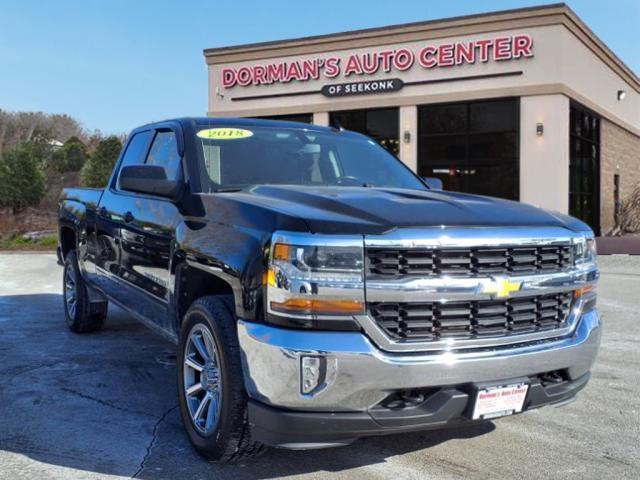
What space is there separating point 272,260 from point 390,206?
69cm

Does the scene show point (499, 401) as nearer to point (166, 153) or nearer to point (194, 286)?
point (194, 286)

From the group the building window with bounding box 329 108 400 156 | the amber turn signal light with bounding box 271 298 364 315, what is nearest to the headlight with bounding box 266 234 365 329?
the amber turn signal light with bounding box 271 298 364 315

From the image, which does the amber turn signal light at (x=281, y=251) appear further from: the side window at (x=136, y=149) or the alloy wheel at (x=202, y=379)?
the side window at (x=136, y=149)

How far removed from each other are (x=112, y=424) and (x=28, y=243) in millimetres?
16659

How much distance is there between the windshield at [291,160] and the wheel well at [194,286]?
1.80ft

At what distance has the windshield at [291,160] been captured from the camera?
4352mm

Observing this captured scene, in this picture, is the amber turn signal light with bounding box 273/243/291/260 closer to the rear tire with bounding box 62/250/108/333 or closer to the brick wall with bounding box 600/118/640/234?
the rear tire with bounding box 62/250/108/333

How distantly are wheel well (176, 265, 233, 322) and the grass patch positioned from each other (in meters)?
15.2

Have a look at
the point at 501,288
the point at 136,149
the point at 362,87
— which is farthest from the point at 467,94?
the point at 501,288

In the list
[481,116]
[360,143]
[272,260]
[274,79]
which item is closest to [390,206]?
[272,260]

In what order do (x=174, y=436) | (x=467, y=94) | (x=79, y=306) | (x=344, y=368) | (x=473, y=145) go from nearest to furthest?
1. (x=344, y=368)
2. (x=174, y=436)
3. (x=79, y=306)
4. (x=467, y=94)
5. (x=473, y=145)

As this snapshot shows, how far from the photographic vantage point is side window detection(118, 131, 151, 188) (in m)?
5.50

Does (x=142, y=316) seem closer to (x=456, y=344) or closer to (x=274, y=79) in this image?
(x=456, y=344)

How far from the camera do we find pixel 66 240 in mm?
7164
